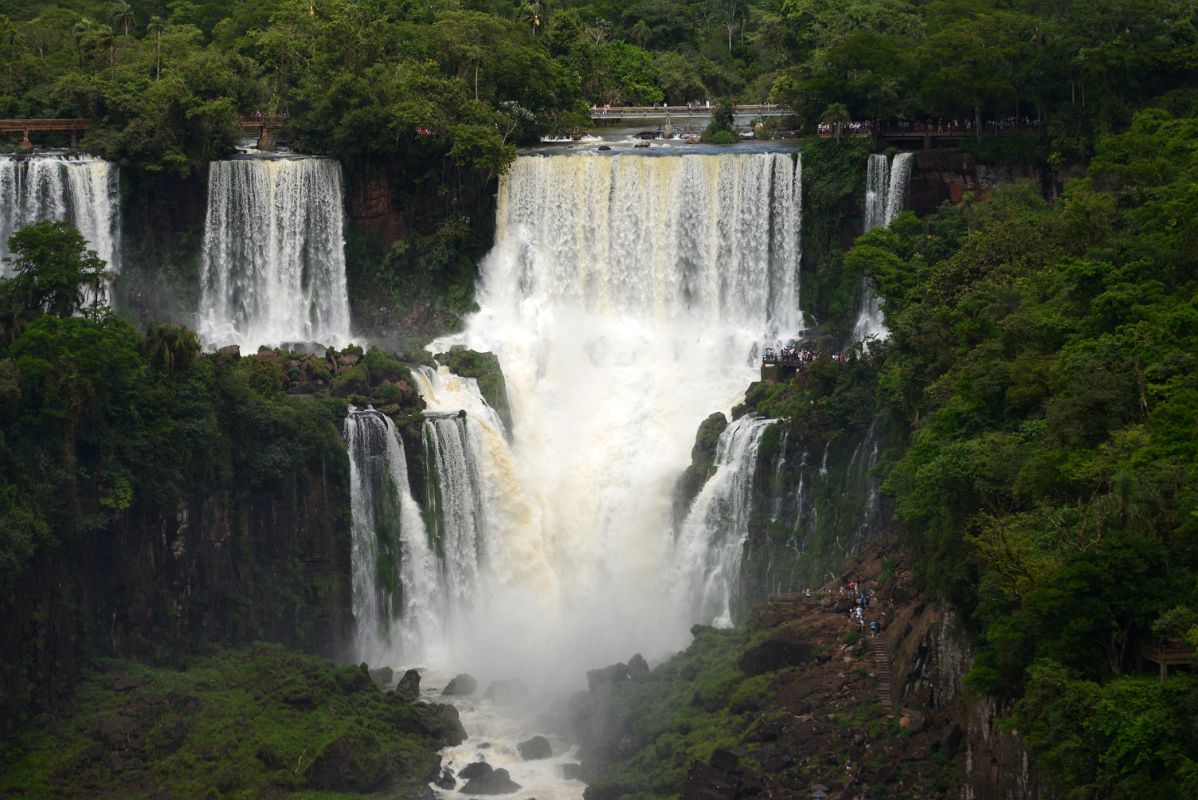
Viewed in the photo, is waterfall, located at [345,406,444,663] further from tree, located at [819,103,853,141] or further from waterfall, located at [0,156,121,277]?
tree, located at [819,103,853,141]

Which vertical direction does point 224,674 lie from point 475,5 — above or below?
below

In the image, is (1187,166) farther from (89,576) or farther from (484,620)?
(89,576)

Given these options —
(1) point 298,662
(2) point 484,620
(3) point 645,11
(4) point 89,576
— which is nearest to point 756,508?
(2) point 484,620

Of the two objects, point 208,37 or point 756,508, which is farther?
point 208,37

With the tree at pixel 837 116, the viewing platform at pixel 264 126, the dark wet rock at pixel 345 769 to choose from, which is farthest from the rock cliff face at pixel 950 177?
the dark wet rock at pixel 345 769

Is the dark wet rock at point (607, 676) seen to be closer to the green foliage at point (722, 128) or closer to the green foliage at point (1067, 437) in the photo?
the green foliage at point (1067, 437)

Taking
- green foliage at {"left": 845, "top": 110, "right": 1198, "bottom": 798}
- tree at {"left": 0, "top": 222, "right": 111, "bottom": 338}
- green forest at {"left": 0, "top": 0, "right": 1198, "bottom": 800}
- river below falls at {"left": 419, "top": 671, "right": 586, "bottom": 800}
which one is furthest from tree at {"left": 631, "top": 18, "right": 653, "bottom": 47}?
river below falls at {"left": 419, "top": 671, "right": 586, "bottom": 800}

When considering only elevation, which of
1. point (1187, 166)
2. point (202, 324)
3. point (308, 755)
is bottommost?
point (308, 755)
